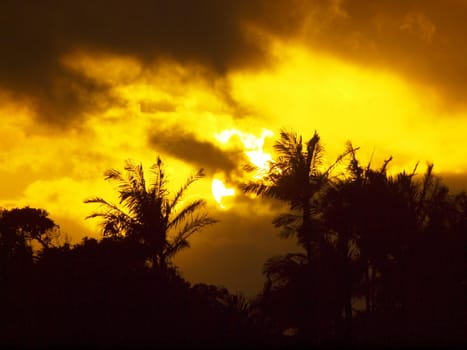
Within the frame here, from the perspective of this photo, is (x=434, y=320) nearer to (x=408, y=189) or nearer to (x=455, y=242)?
(x=455, y=242)

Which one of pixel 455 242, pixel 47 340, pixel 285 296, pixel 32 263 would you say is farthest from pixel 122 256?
pixel 455 242

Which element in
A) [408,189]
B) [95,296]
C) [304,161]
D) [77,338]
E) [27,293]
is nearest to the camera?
[77,338]

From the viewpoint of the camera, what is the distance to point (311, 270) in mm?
23828

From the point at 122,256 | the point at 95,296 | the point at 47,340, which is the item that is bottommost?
the point at 47,340

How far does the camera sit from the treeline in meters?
21.0

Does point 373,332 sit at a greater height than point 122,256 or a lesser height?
lesser

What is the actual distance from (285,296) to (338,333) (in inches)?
89.9

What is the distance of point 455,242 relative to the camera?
27.2m

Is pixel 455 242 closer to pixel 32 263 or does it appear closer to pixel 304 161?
pixel 304 161

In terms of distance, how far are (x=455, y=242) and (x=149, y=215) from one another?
12274mm

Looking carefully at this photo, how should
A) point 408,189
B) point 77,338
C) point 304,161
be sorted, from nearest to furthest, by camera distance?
point 77,338, point 304,161, point 408,189

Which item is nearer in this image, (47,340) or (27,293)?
(47,340)

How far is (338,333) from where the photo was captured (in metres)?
22.7

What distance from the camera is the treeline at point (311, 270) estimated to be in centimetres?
2105
